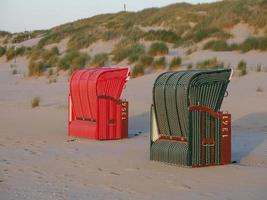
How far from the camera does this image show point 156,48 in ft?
115

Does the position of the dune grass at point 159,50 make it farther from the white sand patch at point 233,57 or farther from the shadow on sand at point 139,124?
the shadow on sand at point 139,124

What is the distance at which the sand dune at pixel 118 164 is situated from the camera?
918 cm

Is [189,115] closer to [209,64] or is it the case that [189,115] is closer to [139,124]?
[139,124]

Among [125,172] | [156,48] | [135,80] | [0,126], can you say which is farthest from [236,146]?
[156,48]

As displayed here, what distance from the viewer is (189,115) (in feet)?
36.7

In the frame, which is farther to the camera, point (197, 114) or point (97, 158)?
point (97, 158)

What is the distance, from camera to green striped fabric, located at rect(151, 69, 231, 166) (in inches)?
444

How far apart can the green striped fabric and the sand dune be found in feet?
0.92

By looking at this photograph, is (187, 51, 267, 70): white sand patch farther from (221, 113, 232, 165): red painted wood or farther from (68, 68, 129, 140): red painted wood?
(221, 113, 232, 165): red painted wood

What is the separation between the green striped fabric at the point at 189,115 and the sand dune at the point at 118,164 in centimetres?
28

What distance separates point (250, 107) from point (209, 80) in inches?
316

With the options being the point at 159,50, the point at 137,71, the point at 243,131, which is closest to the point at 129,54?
the point at 159,50

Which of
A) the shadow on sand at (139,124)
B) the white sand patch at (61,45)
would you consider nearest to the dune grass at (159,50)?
the shadow on sand at (139,124)

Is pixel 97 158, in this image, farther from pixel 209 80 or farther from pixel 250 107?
pixel 250 107
